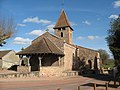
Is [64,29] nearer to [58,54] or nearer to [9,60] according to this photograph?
[58,54]

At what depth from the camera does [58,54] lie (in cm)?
3872

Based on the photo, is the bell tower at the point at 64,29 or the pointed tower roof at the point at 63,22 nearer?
the bell tower at the point at 64,29

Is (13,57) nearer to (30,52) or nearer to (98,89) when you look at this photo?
(30,52)

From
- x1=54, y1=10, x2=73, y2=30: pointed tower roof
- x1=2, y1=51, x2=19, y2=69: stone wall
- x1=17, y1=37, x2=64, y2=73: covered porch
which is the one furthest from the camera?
x1=2, y1=51, x2=19, y2=69: stone wall

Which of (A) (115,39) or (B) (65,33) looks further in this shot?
(B) (65,33)

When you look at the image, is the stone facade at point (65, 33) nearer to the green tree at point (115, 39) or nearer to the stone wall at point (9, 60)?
the stone wall at point (9, 60)

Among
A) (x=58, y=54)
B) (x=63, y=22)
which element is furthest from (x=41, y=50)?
(x=63, y=22)

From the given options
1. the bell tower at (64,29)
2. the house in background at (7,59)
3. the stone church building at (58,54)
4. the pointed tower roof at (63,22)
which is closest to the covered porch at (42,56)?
the stone church building at (58,54)

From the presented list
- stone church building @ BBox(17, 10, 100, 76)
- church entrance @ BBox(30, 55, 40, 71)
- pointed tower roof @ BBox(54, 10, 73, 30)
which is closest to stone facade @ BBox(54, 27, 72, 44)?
stone church building @ BBox(17, 10, 100, 76)

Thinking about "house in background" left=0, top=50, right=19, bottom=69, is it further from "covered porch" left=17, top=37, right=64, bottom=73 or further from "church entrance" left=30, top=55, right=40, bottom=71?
"covered porch" left=17, top=37, right=64, bottom=73

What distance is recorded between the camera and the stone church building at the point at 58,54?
36.7 metres

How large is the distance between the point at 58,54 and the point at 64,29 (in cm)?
1440

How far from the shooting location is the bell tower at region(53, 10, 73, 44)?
168 feet

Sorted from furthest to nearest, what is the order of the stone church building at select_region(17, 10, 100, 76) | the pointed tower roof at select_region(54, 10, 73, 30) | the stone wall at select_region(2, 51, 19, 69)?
the stone wall at select_region(2, 51, 19, 69) → the pointed tower roof at select_region(54, 10, 73, 30) → the stone church building at select_region(17, 10, 100, 76)
